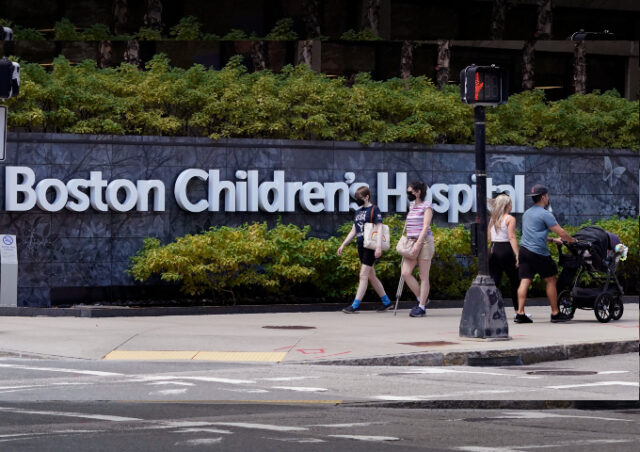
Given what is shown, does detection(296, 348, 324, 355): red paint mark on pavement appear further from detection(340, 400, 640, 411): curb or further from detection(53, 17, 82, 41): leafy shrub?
detection(53, 17, 82, 41): leafy shrub

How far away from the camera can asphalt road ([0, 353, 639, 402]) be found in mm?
10562

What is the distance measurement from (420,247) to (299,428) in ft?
32.4

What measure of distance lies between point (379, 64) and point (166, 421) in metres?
15.9

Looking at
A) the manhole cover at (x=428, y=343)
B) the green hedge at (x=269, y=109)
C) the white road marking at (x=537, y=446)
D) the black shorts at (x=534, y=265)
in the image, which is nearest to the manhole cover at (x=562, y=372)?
the manhole cover at (x=428, y=343)

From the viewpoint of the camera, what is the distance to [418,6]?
24.2m

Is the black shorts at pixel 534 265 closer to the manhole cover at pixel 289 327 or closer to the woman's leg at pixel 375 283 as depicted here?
the woman's leg at pixel 375 283

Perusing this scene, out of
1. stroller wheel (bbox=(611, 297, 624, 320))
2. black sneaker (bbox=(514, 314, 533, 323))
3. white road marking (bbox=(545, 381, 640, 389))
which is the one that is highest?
stroller wheel (bbox=(611, 297, 624, 320))

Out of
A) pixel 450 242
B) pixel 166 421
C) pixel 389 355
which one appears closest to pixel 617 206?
pixel 450 242

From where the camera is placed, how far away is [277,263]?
19891 millimetres

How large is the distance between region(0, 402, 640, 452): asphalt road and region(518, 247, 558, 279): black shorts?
7.45 m

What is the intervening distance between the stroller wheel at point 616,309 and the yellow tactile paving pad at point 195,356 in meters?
5.90

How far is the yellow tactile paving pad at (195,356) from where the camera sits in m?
13.4

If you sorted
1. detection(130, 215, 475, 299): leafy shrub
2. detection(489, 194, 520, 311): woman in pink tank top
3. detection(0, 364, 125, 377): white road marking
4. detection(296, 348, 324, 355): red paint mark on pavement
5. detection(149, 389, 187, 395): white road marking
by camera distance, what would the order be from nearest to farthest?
detection(149, 389, 187, 395): white road marking < detection(0, 364, 125, 377): white road marking < detection(296, 348, 324, 355): red paint mark on pavement < detection(489, 194, 520, 311): woman in pink tank top < detection(130, 215, 475, 299): leafy shrub

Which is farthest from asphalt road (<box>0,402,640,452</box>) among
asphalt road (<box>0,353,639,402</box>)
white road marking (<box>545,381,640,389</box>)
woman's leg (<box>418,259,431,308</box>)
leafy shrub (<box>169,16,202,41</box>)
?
leafy shrub (<box>169,16,202,41</box>)
